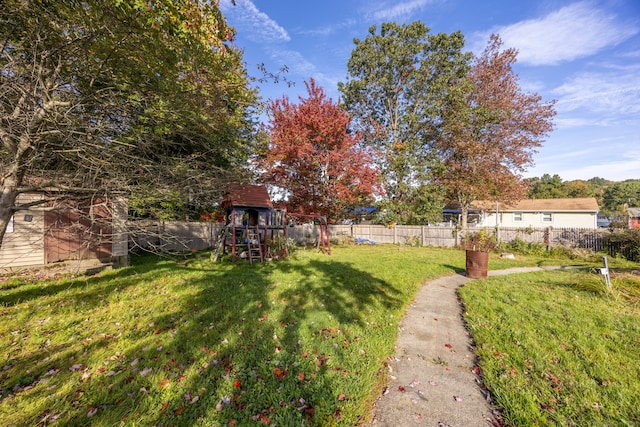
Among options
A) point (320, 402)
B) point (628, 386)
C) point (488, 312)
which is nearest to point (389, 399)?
point (320, 402)

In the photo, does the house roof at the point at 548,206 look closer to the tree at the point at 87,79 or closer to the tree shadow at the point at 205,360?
the tree shadow at the point at 205,360

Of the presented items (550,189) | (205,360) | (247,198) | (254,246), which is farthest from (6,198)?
(550,189)

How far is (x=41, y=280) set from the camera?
6.67 m

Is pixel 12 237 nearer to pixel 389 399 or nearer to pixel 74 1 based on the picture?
pixel 74 1

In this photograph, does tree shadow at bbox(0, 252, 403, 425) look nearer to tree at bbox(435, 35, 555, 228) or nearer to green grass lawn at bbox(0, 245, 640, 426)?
green grass lawn at bbox(0, 245, 640, 426)

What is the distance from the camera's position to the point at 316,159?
61.2 feet

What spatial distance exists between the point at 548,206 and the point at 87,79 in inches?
1433

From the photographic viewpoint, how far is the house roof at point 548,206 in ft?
82.2

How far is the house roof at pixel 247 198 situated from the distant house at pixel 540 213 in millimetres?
22709

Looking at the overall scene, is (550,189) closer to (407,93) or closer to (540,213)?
(540,213)

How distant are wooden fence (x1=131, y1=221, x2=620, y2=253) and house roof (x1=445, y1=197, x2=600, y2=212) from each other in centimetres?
1191

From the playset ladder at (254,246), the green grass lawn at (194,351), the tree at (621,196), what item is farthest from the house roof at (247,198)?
the tree at (621,196)

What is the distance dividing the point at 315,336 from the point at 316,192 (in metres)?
16.1

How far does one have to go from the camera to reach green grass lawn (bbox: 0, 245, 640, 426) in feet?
8.11
